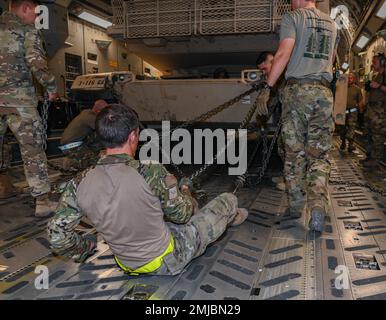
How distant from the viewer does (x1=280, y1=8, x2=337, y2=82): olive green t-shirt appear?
2914 millimetres

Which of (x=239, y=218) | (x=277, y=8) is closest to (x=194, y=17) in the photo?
(x=277, y=8)

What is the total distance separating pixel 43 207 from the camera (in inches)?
131

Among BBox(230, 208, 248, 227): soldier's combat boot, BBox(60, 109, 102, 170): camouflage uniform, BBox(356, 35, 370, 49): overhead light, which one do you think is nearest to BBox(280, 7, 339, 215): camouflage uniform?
BBox(230, 208, 248, 227): soldier's combat boot

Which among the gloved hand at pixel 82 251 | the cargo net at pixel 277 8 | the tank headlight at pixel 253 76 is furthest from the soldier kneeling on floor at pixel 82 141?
the gloved hand at pixel 82 251

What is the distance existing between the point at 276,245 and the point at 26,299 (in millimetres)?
1584

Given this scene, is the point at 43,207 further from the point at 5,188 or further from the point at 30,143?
the point at 5,188

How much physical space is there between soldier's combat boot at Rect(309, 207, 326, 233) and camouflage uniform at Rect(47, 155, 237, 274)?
740mm

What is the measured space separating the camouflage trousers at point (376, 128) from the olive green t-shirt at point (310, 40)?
308cm

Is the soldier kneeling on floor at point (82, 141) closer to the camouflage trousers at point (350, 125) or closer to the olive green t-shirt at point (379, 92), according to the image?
the olive green t-shirt at point (379, 92)

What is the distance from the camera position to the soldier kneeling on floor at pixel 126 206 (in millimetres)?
1844

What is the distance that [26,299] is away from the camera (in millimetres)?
1988

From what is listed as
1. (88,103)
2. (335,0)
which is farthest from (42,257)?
(335,0)

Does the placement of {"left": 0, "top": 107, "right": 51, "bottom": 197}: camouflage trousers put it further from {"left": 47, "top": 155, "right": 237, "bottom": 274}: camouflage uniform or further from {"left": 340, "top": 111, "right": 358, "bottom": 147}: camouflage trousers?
{"left": 340, "top": 111, "right": 358, "bottom": 147}: camouflage trousers

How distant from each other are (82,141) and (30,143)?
4.95 ft
